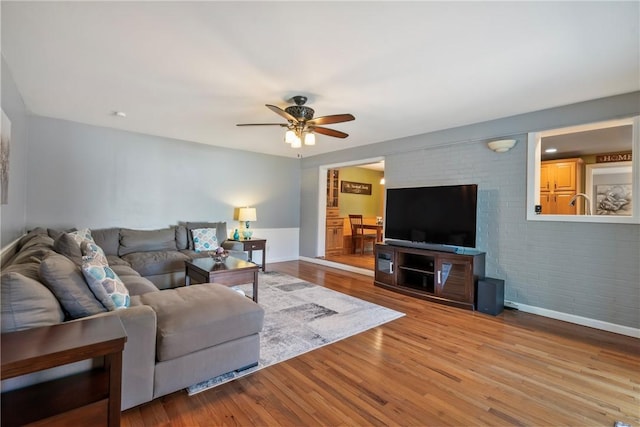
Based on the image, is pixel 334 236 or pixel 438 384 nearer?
pixel 438 384

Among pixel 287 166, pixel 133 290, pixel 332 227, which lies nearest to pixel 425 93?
pixel 133 290

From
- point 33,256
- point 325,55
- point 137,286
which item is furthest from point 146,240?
point 325,55

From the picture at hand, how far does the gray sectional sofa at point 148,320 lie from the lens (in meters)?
1.40

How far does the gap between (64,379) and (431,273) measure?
3792mm

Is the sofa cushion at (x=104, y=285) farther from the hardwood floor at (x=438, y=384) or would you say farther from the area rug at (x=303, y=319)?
the area rug at (x=303, y=319)

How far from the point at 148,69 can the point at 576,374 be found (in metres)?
4.26

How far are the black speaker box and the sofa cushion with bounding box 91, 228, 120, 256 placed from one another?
4.96 m

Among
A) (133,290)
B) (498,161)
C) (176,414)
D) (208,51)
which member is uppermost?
(208,51)

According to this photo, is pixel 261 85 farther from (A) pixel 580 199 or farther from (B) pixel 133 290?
(A) pixel 580 199

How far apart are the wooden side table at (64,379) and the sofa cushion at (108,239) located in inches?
129

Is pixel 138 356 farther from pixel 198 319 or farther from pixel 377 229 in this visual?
pixel 377 229

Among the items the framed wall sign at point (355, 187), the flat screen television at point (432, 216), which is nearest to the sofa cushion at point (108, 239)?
the flat screen television at point (432, 216)

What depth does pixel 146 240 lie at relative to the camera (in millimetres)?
4461

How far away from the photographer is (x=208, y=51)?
2.27 metres
